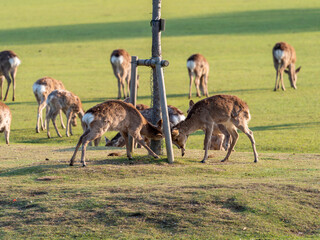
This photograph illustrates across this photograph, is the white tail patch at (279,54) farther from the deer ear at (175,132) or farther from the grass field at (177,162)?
the deer ear at (175,132)

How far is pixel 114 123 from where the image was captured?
10609 millimetres

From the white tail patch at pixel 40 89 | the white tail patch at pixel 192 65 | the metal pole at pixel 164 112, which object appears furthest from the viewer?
the white tail patch at pixel 192 65

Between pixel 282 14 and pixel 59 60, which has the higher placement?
pixel 282 14

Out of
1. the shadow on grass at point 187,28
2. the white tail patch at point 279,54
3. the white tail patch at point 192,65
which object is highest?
the shadow on grass at point 187,28

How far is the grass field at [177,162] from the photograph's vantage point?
8102 mm

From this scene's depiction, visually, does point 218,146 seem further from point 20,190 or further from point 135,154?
point 20,190

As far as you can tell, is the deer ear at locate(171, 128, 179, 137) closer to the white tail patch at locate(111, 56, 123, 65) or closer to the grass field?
the grass field

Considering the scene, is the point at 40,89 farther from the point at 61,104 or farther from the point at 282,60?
the point at 282,60

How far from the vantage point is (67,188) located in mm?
9148

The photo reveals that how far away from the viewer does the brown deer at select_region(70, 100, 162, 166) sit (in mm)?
10367

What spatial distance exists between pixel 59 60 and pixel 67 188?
2352 cm

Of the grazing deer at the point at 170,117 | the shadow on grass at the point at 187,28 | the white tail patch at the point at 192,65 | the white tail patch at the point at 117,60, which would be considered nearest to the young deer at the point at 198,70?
the white tail patch at the point at 192,65

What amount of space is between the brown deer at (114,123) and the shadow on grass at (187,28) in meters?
26.7

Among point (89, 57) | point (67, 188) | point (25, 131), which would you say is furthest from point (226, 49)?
point (67, 188)
